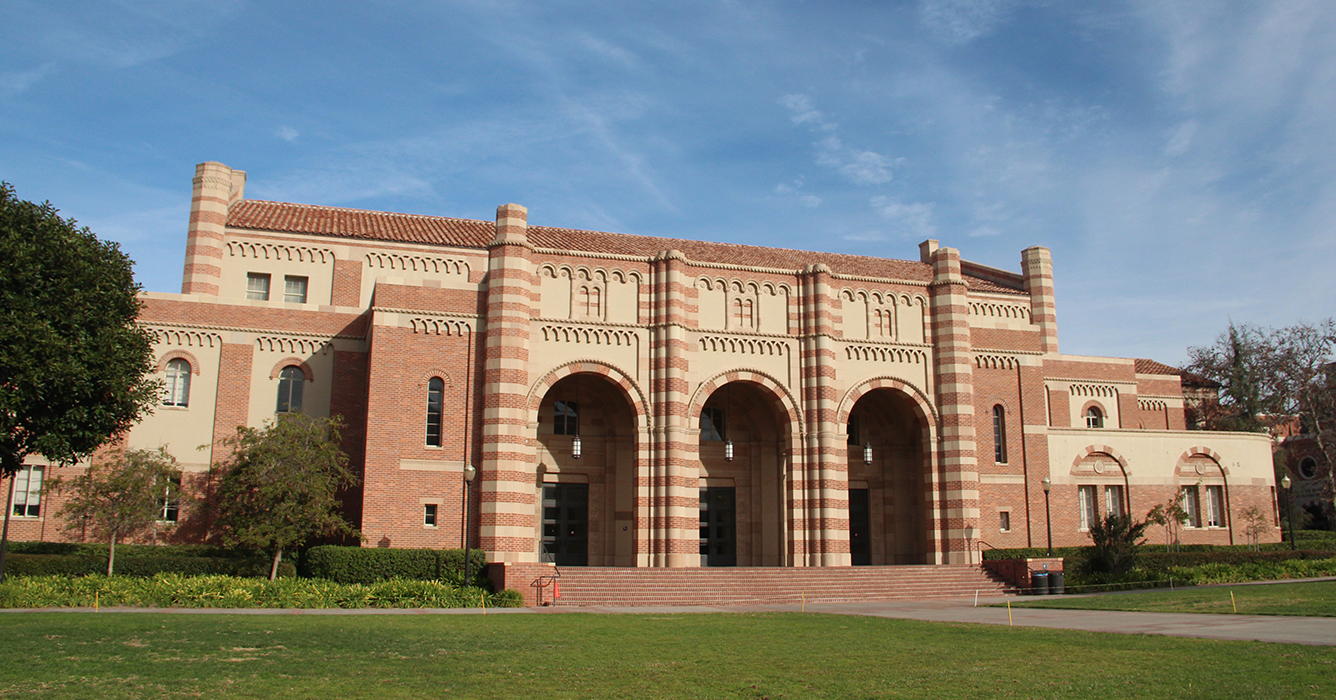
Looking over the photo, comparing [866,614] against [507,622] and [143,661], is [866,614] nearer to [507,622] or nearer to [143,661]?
[507,622]

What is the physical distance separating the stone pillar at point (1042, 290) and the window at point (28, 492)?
133ft

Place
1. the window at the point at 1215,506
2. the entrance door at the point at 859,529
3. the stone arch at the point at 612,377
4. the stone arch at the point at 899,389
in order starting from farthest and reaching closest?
the window at the point at 1215,506 < the entrance door at the point at 859,529 < the stone arch at the point at 899,389 < the stone arch at the point at 612,377

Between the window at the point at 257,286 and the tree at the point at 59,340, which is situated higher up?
the window at the point at 257,286

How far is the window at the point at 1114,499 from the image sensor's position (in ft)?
129

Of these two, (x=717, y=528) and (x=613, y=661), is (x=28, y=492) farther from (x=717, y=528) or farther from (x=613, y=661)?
(x=613, y=661)

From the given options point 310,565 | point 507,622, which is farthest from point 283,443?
point 507,622

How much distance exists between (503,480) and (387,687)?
61.7ft

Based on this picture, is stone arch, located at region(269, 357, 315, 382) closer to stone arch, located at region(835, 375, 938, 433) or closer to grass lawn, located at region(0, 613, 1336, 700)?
grass lawn, located at region(0, 613, 1336, 700)

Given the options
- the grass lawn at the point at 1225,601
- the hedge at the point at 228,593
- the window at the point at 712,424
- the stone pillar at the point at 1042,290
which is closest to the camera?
the grass lawn at the point at 1225,601

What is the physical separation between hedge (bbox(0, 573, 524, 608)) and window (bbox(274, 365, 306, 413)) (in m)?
8.14

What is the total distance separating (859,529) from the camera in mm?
37594

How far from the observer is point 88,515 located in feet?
90.0

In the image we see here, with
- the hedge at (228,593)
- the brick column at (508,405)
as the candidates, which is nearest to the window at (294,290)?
the brick column at (508,405)

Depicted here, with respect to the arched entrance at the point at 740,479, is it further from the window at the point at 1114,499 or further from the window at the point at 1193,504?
the window at the point at 1193,504
